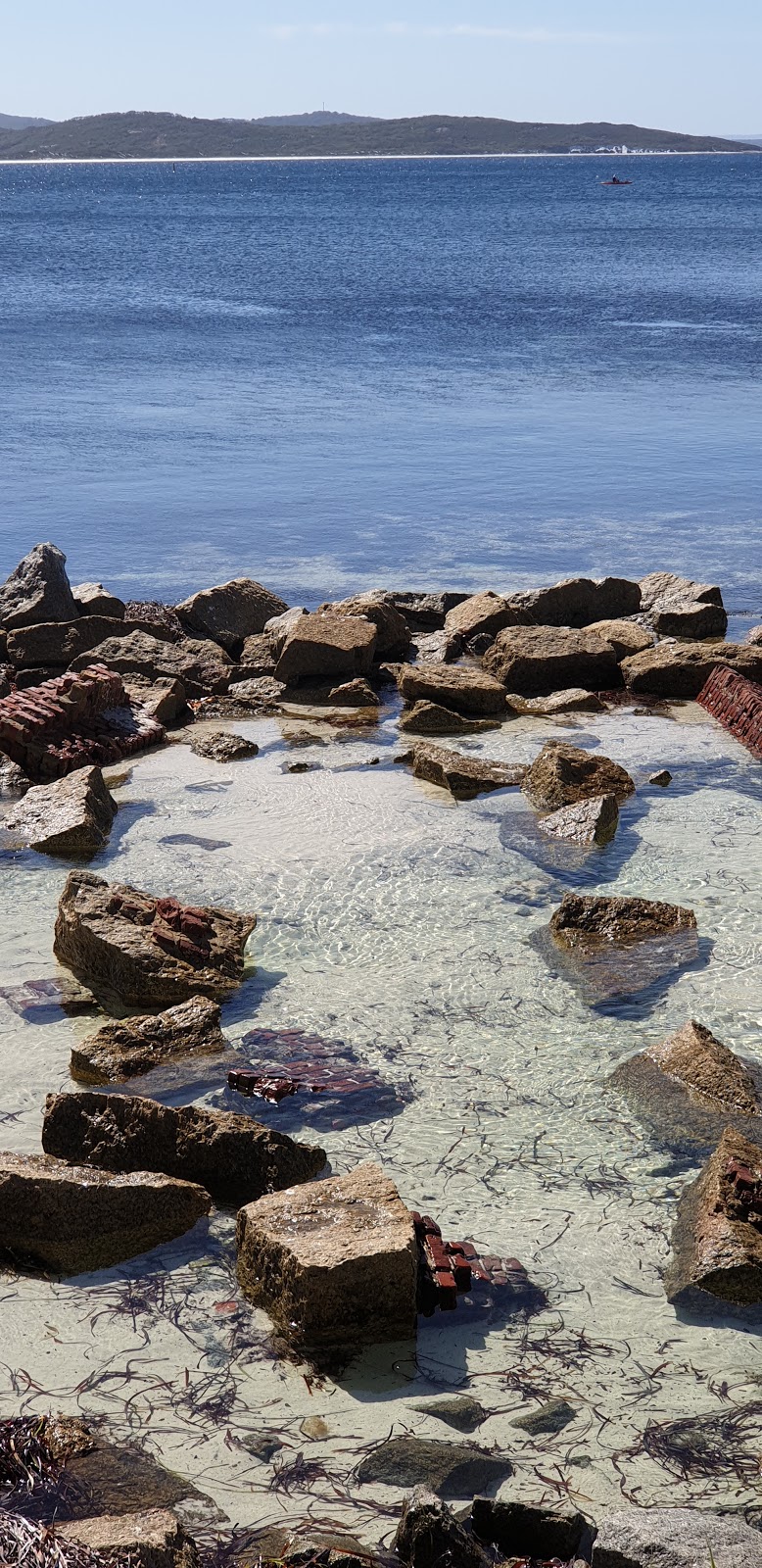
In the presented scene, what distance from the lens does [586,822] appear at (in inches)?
312

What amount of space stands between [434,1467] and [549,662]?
25.5 ft

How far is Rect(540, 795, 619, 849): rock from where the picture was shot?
25.8ft

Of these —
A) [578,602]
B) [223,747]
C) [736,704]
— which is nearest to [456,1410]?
[223,747]

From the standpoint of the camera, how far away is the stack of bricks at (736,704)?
964 cm

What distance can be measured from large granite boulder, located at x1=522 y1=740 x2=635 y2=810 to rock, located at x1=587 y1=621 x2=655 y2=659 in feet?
9.13

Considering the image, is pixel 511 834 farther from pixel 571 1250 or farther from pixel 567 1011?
pixel 571 1250

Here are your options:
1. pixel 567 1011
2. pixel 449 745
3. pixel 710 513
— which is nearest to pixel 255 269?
pixel 710 513

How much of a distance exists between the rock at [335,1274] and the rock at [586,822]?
388cm

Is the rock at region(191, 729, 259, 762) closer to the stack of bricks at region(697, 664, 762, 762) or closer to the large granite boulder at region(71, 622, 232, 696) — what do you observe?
the large granite boulder at region(71, 622, 232, 696)

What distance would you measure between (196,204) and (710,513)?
3473 inches

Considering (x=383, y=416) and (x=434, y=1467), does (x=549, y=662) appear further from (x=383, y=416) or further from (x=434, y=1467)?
(x=383, y=416)

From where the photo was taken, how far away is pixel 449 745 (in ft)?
31.6

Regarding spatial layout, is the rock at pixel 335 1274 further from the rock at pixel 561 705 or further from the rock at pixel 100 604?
the rock at pixel 100 604

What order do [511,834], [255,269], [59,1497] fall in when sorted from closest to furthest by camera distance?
[59,1497], [511,834], [255,269]
